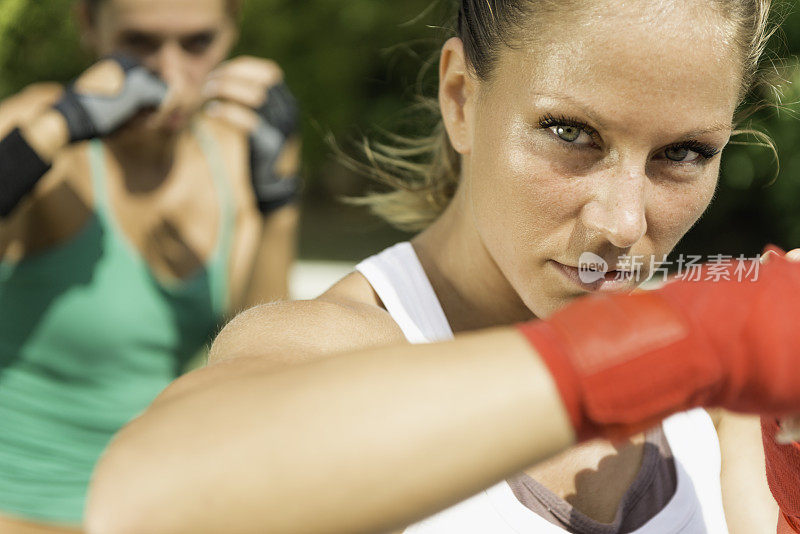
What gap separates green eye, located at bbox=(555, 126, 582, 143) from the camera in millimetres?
1271

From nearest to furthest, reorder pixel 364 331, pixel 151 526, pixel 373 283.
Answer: pixel 151 526, pixel 364 331, pixel 373 283

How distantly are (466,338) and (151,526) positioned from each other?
1.08ft

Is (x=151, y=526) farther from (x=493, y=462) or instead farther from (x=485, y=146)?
(x=485, y=146)

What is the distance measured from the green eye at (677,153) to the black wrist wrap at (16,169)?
1740 mm

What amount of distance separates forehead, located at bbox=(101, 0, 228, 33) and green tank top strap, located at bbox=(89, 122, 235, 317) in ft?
1.24

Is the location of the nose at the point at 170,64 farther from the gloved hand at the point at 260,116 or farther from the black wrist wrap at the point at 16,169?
the black wrist wrap at the point at 16,169

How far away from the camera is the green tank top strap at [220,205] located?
273 cm

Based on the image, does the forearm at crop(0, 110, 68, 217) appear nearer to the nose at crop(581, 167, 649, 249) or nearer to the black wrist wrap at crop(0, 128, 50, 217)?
the black wrist wrap at crop(0, 128, 50, 217)

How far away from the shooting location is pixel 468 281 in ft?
5.36

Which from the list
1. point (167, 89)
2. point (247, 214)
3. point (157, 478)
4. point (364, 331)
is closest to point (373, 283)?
point (364, 331)

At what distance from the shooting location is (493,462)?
81 cm

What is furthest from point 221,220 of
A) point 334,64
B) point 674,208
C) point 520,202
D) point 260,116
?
point 334,64

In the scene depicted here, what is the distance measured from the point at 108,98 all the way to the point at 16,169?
14.3 inches

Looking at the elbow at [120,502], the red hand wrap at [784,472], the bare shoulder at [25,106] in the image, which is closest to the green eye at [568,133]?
the red hand wrap at [784,472]
